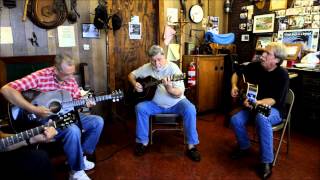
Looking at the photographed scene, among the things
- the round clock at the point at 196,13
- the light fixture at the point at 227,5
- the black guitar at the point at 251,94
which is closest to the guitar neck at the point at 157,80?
the black guitar at the point at 251,94

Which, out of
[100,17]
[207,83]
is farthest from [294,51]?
[100,17]

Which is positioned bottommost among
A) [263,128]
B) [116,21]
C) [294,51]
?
[263,128]

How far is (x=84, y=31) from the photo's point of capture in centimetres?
314

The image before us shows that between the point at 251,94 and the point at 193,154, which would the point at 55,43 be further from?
the point at 251,94

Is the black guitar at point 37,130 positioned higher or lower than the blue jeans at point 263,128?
higher

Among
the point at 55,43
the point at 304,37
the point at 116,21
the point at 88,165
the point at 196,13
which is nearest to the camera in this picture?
the point at 88,165

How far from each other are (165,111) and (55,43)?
1.52 meters

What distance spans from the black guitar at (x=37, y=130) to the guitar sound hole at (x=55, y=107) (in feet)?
0.28

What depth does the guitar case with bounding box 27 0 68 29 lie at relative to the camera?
2752 mm

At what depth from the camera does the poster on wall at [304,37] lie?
329 cm

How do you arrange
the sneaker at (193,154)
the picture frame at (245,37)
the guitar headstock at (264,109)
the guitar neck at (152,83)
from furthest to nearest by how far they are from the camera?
the picture frame at (245,37), the guitar neck at (152,83), the sneaker at (193,154), the guitar headstock at (264,109)

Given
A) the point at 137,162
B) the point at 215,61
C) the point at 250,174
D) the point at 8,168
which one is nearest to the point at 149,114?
the point at 137,162

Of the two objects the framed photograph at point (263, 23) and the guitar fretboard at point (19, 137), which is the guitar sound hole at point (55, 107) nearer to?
the guitar fretboard at point (19, 137)

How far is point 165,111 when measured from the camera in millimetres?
2643
